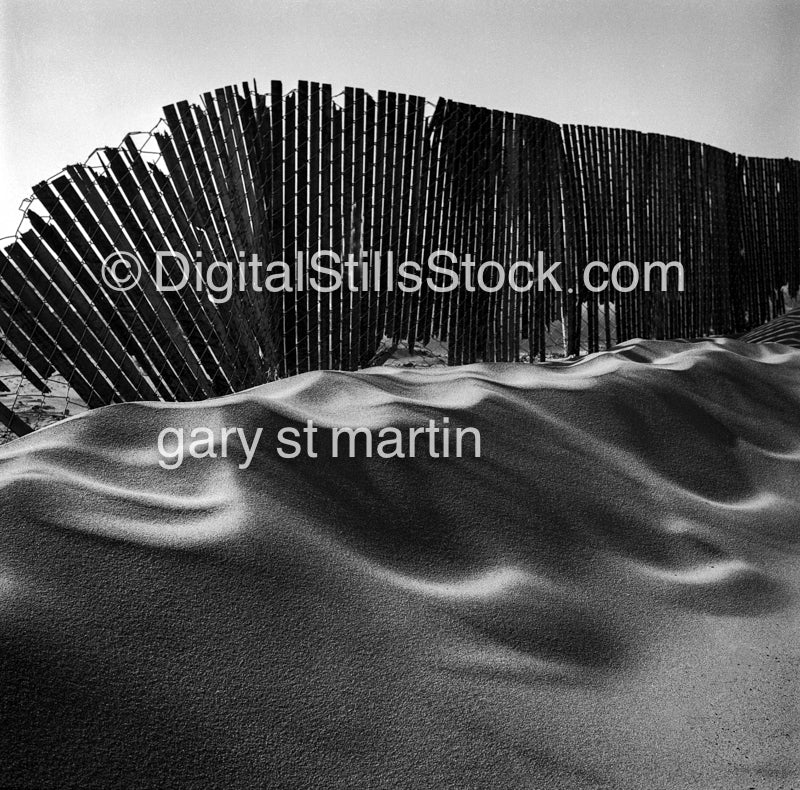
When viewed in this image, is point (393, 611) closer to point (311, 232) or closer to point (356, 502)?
point (356, 502)

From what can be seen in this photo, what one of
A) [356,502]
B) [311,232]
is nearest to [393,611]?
[356,502]

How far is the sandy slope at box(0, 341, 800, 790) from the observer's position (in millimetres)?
1142

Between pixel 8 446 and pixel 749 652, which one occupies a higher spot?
pixel 8 446

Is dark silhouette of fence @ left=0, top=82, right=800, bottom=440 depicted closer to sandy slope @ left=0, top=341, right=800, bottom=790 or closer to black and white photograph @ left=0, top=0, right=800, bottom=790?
black and white photograph @ left=0, top=0, right=800, bottom=790

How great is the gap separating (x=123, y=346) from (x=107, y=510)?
71.5 inches

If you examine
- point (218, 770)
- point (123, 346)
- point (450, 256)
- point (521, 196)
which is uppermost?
point (521, 196)

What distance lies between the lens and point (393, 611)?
4.71 feet

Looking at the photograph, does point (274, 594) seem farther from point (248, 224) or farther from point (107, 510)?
point (248, 224)

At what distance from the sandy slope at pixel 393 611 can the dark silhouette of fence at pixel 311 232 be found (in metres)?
1.19

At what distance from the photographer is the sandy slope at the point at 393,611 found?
3.75 feet

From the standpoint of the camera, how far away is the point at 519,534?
1.80 meters

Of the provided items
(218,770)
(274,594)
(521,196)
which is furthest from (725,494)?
(521,196)

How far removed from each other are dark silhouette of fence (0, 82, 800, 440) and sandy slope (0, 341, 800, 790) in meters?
1.19

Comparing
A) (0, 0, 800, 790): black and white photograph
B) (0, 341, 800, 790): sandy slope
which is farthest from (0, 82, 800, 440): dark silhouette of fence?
(0, 341, 800, 790): sandy slope
